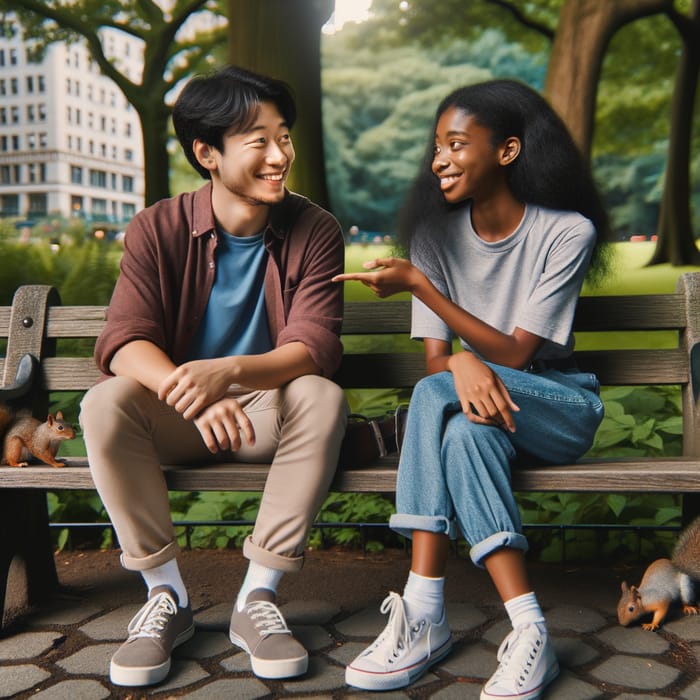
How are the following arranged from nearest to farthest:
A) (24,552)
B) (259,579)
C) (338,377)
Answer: (259,579) → (24,552) → (338,377)

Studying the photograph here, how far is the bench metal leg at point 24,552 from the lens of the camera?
316cm

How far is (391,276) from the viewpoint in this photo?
275 centimetres

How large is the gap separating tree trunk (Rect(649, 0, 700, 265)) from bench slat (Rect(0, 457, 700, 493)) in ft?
9.22

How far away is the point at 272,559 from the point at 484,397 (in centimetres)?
79

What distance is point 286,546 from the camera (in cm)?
271

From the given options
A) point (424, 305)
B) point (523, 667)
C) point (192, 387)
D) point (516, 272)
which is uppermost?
point (516, 272)

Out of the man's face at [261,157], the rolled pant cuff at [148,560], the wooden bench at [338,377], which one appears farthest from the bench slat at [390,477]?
the man's face at [261,157]

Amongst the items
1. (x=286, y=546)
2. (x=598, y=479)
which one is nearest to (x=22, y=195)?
(x=286, y=546)

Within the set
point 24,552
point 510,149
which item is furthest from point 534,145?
point 24,552

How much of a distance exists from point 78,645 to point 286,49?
3.31 meters

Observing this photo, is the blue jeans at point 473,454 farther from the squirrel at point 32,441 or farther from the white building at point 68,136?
the white building at point 68,136

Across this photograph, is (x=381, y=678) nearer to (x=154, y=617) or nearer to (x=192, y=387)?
(x=154, y=617)

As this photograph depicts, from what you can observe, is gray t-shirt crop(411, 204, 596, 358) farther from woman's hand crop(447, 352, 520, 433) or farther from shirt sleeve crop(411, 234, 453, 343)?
woman's hand crop(447, 352, 520, 433)

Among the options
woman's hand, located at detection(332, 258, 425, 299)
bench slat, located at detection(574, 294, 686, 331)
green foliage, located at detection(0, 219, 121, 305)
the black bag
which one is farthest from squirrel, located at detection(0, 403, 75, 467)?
green foliage, located at detection(0, 219, 121, 305)
